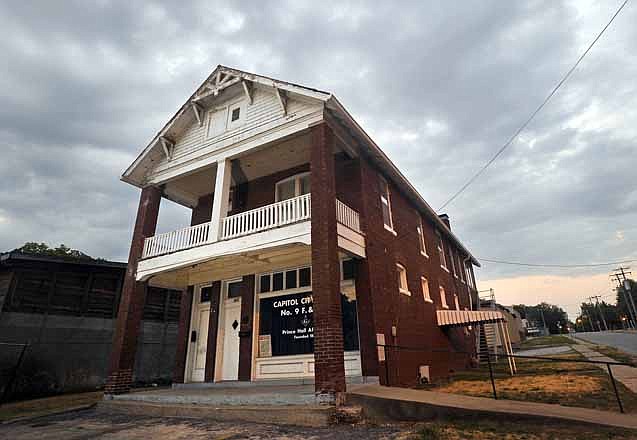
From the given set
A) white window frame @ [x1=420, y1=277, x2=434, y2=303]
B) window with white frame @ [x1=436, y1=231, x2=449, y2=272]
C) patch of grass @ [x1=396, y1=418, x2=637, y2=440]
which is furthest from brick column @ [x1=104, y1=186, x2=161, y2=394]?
window with white frame @ [x1=436, y1=231, x2=449, y2=272]

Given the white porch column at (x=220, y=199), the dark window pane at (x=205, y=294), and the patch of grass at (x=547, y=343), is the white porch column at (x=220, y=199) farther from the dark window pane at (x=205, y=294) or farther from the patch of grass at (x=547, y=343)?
the patch of grass at (x=547, y=343)

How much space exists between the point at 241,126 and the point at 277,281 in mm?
5042

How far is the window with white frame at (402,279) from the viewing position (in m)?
12.3

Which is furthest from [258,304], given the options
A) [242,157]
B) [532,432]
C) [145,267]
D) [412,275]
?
[532,432]

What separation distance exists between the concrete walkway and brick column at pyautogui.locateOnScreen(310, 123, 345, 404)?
59 cm

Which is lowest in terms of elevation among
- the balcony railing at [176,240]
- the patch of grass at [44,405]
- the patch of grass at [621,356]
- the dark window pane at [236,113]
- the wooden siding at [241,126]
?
the patch of grass at [44,405]

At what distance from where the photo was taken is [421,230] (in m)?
16.4

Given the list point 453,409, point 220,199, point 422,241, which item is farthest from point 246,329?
point 422,241

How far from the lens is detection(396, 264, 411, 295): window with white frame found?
12.3m

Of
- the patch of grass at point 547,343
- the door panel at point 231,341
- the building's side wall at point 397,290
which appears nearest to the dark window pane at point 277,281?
the door panel at point 231,341

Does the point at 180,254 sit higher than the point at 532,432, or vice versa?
the point at 180,254

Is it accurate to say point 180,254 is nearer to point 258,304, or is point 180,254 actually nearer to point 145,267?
point 145,267

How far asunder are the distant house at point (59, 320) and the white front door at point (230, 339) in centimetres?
617

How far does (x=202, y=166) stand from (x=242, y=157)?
4.41 ft
